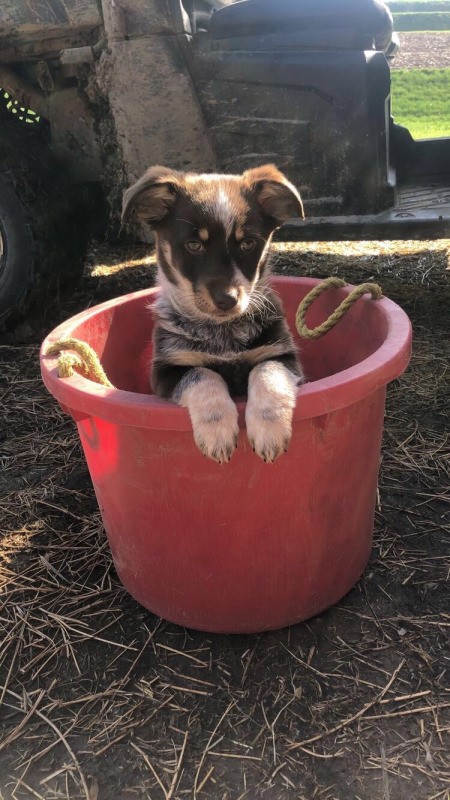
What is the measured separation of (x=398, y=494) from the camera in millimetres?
2896

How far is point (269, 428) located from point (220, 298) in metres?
0.48

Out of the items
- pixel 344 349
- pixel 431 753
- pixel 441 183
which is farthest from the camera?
pixel 441 183

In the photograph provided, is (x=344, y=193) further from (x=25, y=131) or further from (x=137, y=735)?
(x=137, y=735)

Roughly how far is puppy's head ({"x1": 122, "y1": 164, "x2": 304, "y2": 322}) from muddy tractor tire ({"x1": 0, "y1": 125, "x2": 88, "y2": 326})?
2102 mm

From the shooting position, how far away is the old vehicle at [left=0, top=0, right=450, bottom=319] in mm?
3570

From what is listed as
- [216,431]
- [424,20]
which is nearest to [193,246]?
[216,431]

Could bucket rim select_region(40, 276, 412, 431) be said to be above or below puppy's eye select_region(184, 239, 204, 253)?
below

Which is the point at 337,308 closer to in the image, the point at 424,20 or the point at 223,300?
the point at 223,300

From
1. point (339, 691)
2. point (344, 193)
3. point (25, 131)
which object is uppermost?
point (25, 131)

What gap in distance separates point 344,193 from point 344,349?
1418mm

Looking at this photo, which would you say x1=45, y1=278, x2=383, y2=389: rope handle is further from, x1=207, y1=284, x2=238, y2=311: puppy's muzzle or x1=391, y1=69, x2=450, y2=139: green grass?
x1=391, y1=69, x2=450, y2=139: green grass

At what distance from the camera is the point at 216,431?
1.74 metres

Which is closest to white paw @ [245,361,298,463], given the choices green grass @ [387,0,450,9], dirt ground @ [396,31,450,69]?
dirt ground @ [396,31,450,69]

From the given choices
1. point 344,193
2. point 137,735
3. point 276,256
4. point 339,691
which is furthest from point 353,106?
point 137,735
